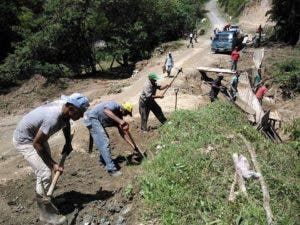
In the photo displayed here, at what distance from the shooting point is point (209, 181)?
23.2 ft

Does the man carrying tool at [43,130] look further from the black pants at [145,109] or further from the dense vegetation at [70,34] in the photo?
the dense vegetation at [70,34]

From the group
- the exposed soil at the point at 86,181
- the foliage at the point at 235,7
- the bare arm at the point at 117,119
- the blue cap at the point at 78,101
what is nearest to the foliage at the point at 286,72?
the exposed soil at the point at 86,181

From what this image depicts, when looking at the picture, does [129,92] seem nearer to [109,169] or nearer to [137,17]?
[109,169]

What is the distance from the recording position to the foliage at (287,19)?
28547 mm

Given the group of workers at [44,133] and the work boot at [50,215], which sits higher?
the group of workers at [44,133]

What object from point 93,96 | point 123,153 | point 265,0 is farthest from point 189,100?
point 265,0

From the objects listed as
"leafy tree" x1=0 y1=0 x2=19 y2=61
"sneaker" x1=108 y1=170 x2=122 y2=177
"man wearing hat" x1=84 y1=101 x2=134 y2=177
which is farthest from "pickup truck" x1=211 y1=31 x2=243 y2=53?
"sneaker" x1=108 y1=170 x2=122 y2=177

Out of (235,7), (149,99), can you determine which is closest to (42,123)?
(149,99)

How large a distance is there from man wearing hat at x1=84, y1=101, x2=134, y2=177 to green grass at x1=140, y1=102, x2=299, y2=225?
713mm

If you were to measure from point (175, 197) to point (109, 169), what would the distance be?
6.63 feet

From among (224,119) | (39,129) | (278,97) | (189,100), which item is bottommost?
(278,97)

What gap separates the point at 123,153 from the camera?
991cm

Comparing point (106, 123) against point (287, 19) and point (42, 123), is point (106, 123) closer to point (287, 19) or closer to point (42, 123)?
point (42, 123)

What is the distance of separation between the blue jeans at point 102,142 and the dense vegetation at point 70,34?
15629mm
